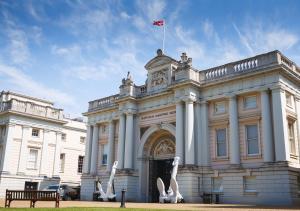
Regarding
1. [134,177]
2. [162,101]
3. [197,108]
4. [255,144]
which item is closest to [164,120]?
[162,101]

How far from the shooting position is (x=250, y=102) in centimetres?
2511

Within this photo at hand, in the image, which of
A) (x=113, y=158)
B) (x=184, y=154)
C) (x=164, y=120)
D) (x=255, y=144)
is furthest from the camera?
(x=113, y=158)

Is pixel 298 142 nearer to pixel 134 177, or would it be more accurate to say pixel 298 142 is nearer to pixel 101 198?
pixel 134 177

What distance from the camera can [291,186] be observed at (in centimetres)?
2169

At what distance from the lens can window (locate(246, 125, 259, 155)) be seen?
79.5 ft

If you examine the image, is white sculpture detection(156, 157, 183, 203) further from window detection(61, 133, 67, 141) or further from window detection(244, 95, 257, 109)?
window detection(61, 133, 67, 141)

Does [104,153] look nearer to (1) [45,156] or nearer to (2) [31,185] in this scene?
(1) [45,156]

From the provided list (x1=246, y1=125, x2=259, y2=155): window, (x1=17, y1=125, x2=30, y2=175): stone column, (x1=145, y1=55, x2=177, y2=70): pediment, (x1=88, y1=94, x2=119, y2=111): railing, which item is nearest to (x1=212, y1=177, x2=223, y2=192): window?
(x1=246, y1=125, x2=259, y2=155): window

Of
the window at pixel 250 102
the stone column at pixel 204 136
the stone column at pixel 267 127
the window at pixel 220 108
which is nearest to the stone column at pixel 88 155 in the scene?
the stone column at pixel 204 136

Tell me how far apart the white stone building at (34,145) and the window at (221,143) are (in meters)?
23.6

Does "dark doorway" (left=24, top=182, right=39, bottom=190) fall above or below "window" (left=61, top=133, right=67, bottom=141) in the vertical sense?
below

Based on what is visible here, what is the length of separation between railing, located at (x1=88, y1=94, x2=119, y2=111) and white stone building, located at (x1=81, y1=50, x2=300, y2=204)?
0.40m

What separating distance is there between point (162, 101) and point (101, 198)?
9.55 m

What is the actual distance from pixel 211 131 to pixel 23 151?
23489 mm
